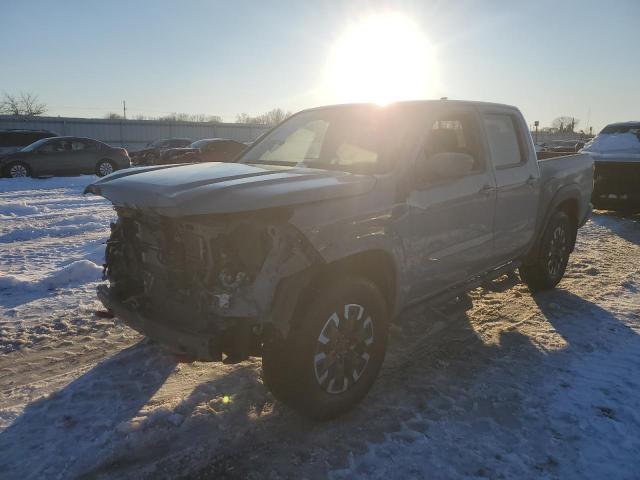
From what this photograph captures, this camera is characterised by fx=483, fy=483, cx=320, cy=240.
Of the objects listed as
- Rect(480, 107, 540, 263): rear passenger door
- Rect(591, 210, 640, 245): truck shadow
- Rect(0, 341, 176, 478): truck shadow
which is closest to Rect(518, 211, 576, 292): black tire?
Rect(480, 107, 540, 263): rear passenger door

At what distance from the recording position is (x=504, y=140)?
470 cm

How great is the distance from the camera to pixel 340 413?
307cm

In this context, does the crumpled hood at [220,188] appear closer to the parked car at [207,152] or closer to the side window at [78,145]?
the parked car at [207,152]

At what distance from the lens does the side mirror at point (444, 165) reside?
338 cm

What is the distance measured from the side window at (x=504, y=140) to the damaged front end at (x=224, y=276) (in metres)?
2.56

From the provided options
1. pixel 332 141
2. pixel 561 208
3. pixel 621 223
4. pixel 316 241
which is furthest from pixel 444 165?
pixel 621 223

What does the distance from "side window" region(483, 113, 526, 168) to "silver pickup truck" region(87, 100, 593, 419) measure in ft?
0.19

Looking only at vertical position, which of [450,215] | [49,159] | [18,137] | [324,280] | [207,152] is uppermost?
[18,137]

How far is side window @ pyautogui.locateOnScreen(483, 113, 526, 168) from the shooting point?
4457 mm

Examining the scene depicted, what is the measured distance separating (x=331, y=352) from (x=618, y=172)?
1002 cm

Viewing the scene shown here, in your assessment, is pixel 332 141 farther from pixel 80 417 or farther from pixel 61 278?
pixel 61 278

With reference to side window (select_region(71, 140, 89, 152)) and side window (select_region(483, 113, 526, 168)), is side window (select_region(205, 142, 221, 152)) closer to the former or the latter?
side window (select_region(71, 140, 89, 152))

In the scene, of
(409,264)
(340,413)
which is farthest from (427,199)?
(340,413)

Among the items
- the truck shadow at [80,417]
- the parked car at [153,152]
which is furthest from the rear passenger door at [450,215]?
the parked car at [153,152]
